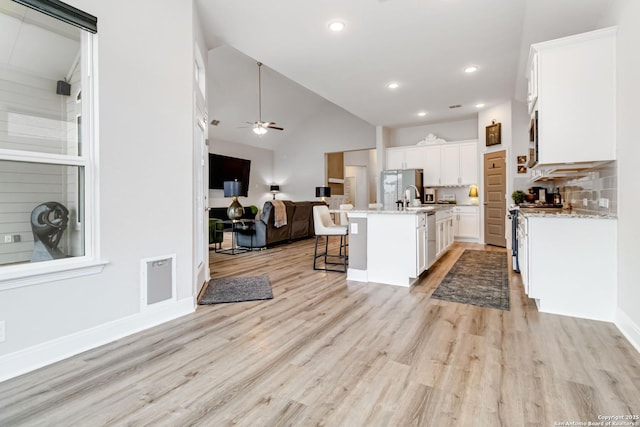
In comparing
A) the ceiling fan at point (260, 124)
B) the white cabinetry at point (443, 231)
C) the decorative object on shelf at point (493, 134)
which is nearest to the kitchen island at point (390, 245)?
the white cabinetry at point (443, 231)

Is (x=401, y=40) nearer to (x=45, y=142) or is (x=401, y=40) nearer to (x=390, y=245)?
(x=390, y=245)

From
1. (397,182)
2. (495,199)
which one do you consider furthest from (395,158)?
(495,199)

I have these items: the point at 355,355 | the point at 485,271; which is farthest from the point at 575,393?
the point at 485,271

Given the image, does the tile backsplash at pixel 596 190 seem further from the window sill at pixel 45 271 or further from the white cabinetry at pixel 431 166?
the window sill at pixel 45 271

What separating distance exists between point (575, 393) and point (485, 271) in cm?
294

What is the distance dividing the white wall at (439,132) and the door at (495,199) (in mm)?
979

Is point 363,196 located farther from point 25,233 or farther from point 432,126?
point 25,233

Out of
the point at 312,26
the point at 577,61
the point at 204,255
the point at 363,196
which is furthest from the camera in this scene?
the point at 363,196

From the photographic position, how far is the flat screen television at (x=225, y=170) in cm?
952

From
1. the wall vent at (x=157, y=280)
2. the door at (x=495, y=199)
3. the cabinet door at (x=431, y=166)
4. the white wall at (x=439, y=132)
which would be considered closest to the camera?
the wall vent at (x=157, y=280)

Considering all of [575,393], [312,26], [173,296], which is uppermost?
[312,26]

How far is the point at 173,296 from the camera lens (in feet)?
8.87

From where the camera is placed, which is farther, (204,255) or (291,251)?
(291,251)

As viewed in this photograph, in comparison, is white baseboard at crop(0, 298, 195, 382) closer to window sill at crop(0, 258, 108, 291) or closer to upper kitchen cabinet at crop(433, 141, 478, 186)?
window sill at crop(0, 258, 108, 291)
